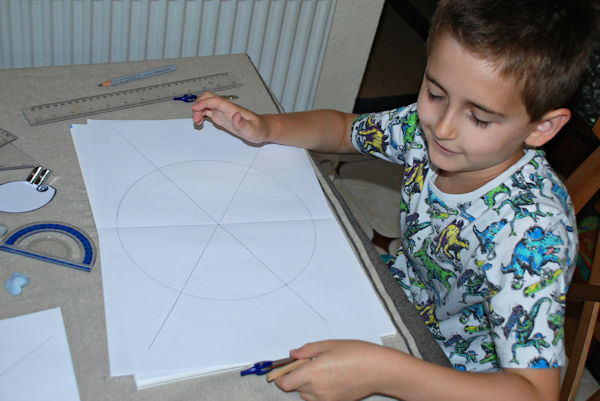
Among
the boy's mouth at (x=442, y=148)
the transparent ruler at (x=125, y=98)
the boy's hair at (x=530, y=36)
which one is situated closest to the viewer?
the boy's hair at (x=530, y=36)

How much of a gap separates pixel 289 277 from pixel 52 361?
0.96ft

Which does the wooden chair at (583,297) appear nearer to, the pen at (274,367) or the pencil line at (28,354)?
the pen at (274,367)

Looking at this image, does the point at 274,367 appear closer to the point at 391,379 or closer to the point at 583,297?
the point at 391,379

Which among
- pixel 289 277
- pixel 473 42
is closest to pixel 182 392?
pixel 289 277

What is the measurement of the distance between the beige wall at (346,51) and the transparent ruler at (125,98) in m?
0.66

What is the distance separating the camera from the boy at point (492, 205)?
674 millimetres

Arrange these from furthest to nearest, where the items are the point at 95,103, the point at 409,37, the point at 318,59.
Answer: the point at 409,37
the point at 318,59
the point at 95,103

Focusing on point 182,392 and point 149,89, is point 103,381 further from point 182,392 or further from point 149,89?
point 149,89

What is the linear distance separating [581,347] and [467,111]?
53 cm

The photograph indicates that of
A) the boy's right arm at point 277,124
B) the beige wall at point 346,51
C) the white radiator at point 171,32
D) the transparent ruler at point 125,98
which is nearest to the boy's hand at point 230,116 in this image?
the boy's right arm at point 277,124

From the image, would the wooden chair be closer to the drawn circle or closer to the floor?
the drawn circle

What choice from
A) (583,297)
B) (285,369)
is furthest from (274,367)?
(583,297)

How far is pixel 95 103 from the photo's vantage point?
0.95 meters

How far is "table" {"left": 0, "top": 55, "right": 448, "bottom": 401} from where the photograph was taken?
617 mm
